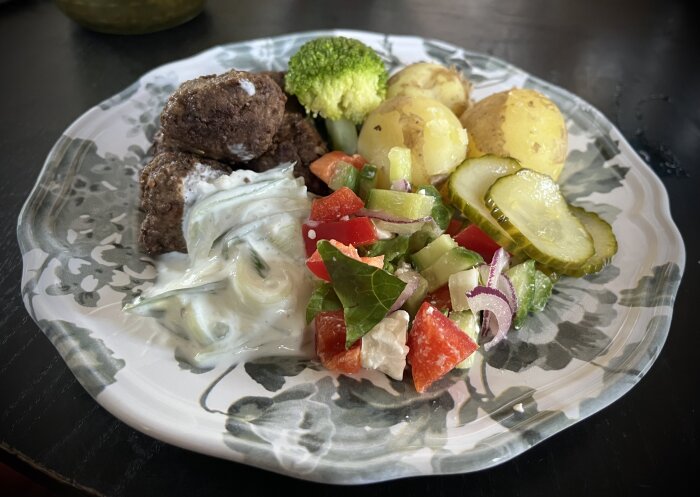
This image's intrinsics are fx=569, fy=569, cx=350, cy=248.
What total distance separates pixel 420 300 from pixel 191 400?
71cm

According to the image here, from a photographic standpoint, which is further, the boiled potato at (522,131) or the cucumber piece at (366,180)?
the boiled potato at (522,131)

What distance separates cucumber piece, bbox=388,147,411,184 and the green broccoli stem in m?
0.40

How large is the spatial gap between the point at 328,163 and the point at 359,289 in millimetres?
683

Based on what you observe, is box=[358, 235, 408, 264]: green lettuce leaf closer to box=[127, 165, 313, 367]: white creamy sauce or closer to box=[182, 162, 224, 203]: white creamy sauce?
box=[127, 165, 313, 367]: white creamy sauce

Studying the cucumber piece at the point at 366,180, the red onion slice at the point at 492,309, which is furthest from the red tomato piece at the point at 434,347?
the cucumber piece at the point at 366,180

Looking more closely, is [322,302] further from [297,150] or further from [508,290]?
[297,150]

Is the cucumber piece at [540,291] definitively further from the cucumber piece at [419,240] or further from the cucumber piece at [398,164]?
the cucumber piece at [398,164]

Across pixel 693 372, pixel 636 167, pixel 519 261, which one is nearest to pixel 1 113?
pixel 519 261

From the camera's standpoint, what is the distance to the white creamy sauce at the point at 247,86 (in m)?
1.92

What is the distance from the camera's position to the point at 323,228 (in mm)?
1775

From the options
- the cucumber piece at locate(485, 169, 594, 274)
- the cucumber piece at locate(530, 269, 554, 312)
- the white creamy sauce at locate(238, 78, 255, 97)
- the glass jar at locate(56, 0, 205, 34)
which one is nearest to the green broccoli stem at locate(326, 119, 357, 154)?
the white creamy sauce at locate(238, 78, 255, 97)

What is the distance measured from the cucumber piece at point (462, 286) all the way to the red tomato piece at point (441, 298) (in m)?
0.05

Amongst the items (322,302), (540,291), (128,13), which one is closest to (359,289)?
(322,302)

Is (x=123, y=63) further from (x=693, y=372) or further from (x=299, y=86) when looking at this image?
(x=693, y=372)
